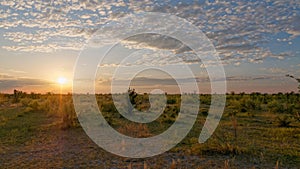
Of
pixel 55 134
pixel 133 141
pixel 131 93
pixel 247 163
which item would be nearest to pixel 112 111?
pixel 131 93

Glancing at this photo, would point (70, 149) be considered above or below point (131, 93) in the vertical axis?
below

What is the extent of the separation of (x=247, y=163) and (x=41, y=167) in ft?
15.5

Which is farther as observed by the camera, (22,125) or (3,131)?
(22,125)

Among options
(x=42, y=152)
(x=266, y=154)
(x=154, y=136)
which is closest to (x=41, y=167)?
(x=42, y=152)

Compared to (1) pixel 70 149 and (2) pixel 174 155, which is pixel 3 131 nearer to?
(1) pixel 70 149

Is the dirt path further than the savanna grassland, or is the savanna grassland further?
the savanna grassland

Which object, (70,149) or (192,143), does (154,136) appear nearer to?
(192,143)

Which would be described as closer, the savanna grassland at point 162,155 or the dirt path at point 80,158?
the dirt path at point 80,158

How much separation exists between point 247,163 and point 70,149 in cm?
484

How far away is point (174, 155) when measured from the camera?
313 inches

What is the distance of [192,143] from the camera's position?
9352 mm

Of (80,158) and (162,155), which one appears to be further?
(162,155)

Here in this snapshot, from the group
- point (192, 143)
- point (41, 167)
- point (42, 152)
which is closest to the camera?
point (41, 167)

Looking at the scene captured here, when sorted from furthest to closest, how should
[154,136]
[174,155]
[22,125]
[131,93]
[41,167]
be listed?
[131,93], [22,125], [154,136], [174,155], [41,167]
